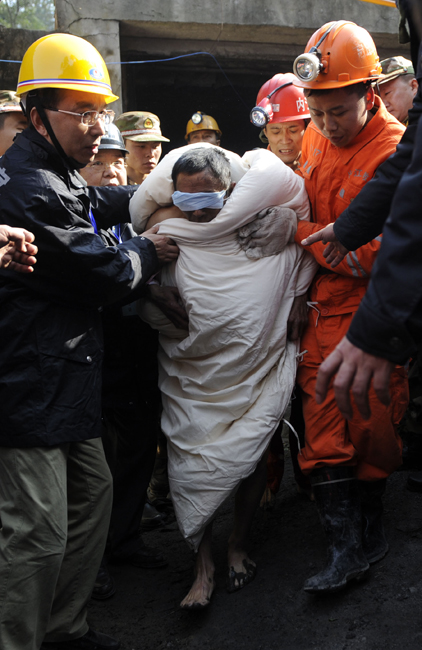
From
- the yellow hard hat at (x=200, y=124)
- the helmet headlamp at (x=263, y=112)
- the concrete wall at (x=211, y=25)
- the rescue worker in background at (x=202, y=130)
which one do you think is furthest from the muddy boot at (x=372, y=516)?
the concrete wall at (x=211, y=25)

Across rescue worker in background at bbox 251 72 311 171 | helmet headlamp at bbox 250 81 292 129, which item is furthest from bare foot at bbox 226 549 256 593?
helmet headlamp at bbox 250 81 292 129

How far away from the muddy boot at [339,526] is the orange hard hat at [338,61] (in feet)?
5.20

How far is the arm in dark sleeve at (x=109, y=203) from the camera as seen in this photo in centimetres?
298

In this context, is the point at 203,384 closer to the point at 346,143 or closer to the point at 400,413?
the point at 400,413

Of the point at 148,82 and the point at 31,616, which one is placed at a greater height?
the point at 148,82

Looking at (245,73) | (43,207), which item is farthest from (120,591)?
(245,73)

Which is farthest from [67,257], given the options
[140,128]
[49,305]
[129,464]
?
[140,128]

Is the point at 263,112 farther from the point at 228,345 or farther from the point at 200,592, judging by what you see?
the point at 200,592

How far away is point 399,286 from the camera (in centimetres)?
142

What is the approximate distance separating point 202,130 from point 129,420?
3.76 metres

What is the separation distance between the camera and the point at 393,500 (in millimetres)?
3162

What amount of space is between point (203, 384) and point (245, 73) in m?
5.90

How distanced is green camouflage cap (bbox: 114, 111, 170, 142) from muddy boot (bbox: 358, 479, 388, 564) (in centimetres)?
286

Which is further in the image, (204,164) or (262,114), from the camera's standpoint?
(262,114)
